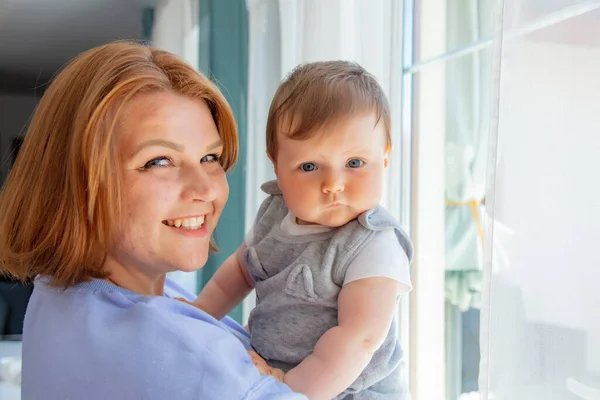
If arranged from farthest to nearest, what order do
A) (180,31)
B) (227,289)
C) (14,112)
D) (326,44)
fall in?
(180,31) → (14,112) → (326,44) → (227,289)

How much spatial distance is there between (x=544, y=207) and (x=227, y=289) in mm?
587

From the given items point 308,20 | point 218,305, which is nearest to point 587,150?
point 218,305

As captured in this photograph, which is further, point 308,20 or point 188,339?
point 308,20

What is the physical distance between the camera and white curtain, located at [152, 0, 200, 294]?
3105mm

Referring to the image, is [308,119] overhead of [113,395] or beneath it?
overhead

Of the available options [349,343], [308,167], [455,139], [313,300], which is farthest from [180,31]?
[349,343]

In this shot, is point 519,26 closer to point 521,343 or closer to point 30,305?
point 521,343

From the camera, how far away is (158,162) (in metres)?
0.91

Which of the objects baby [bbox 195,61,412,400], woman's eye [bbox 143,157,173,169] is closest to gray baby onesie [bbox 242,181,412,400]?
baby [bbox 195,61,412,400]

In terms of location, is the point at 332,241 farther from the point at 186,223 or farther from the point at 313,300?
the point at 186,223

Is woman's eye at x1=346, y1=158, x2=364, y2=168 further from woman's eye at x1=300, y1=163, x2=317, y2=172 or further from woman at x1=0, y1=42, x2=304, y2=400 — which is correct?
woman at x1=0, y1=42, x2=304, y2=400

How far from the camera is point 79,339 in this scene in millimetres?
803

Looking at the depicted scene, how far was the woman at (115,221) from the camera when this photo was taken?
78cm

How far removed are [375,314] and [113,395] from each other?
0.37 m
